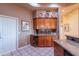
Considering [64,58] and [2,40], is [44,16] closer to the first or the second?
[2,40]

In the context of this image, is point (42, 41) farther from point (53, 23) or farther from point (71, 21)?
point (71, 21)

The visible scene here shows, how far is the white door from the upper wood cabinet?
2.43 m

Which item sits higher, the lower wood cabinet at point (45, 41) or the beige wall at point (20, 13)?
the beige wall at point (20, 13)

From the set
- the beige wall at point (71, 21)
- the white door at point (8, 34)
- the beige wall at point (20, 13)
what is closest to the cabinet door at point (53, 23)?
the beige wall at point (71, 21)

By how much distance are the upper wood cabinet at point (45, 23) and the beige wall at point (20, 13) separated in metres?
0.51

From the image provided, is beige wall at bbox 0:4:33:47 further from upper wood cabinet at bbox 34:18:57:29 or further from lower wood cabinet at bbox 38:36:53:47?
lower wood cabinet at bbox 38:36:53:47

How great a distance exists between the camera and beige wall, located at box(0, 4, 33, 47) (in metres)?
6.02

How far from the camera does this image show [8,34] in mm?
6375

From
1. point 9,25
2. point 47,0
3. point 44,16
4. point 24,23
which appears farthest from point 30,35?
point 47,0

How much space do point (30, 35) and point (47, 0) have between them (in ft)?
24.7

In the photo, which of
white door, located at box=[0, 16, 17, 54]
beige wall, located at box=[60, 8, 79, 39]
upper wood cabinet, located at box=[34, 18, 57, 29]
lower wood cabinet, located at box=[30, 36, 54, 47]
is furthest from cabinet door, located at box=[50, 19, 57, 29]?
white door, located at box=[0, 16, 17, 54]

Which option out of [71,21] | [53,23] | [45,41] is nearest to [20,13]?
[45,41]

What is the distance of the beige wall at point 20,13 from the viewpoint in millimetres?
6021

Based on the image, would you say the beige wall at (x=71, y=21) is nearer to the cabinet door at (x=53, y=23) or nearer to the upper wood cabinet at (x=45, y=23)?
the cabinet door at (x=53, y=23)
